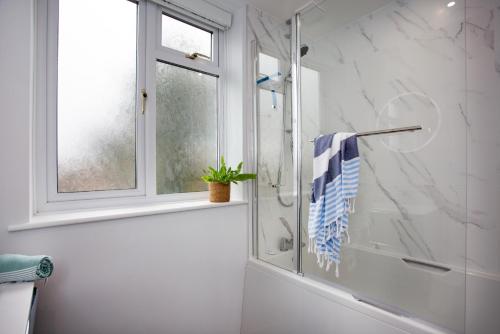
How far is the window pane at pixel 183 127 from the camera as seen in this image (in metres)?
1.71

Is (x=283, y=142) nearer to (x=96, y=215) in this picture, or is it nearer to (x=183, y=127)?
(x=183, y=127)

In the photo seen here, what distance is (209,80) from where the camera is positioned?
1.96 metres

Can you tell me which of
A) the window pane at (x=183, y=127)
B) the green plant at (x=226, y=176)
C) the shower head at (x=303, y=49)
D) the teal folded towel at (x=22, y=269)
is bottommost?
the teal folded towel at (x=22, y=269)

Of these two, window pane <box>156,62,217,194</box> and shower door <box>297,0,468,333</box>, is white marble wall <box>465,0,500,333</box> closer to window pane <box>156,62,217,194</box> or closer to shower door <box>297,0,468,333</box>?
shower door <box>297,0,468,333</box>

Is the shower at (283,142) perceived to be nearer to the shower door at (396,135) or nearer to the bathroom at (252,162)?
the bathroom at (252,162)

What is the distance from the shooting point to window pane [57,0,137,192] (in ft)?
4.55

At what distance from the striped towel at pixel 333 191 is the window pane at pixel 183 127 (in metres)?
0.88

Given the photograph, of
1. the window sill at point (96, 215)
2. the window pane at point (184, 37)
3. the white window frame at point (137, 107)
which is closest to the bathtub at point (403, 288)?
the window sill at point (96, 215)

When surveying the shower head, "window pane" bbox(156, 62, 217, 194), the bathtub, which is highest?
the shower head

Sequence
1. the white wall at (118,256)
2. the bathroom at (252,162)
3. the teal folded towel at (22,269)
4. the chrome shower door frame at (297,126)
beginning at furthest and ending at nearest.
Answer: the chrome shower door frame at (297,126)
the bathroom at (252,162)
the white wall at (118,256)
the teal folded towel at (22,269)

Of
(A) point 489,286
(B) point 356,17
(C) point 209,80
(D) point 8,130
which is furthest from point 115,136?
(A) point 489,286

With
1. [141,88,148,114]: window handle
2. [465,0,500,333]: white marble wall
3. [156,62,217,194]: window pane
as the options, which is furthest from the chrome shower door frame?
[141,88,148,114]: window handle

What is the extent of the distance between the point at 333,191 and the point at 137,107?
4.09 ft

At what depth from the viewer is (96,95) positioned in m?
1.47
